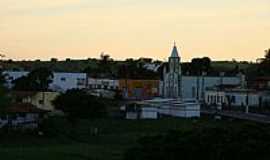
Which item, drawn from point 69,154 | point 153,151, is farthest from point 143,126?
point 153,151

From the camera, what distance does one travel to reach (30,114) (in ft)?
213

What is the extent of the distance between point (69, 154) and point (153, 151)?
18791 millimetres

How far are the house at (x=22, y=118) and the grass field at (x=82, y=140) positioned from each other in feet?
6.30

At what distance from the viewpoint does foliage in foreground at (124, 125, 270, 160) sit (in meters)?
24.8

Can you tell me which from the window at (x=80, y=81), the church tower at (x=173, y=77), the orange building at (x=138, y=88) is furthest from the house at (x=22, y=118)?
the window at (x=80, y=81)

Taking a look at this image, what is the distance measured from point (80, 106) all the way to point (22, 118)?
16.9 ft

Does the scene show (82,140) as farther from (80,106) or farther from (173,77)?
(173,77)

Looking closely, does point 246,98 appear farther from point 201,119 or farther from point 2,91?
point 2,91

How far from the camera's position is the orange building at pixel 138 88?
388ft

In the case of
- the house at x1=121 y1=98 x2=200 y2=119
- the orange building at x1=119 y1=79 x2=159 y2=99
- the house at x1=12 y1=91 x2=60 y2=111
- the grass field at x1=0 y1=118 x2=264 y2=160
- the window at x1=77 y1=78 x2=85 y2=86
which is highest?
the window at x1=77 y1=78 x2=85 y2=86

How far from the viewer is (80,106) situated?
217 feet

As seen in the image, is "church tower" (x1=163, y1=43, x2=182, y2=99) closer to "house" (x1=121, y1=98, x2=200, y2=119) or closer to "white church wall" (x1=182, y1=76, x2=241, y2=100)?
"white church wall" (x1=182, y1=76, x2=241, y2=100)

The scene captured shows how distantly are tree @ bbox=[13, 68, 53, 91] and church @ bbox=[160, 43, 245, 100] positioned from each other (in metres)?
18.5

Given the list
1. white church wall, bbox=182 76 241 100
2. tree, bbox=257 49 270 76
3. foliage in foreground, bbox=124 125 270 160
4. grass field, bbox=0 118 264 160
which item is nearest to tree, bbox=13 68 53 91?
grass field, bbox=0 118 264 160
